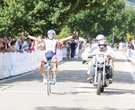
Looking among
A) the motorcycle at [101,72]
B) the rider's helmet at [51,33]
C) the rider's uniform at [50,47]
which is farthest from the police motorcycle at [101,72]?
the rider's helmet at [51,33]

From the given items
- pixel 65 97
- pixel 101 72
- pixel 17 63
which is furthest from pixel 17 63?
pixel 65 97

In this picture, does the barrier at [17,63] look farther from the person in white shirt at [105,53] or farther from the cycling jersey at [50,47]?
the person in white shirt at [105,53]

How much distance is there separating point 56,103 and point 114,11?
232ft

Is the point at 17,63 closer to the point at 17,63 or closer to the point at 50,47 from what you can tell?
the point at 17,63

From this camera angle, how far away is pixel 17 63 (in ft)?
70.2

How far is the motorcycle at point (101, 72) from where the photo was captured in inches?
530

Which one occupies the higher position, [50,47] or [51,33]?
[51,33]

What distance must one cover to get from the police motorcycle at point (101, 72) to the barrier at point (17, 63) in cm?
581

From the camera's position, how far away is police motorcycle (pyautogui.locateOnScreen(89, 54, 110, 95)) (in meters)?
13.5

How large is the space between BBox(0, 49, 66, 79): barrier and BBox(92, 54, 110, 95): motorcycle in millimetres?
5823

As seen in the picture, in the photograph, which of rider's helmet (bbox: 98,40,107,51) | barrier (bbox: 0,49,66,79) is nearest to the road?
rider's helmet (bbox: 98,40,107,51)

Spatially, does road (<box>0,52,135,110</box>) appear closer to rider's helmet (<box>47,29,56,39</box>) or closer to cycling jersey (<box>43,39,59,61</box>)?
cycling jersey (<box>43,39,59,61</box>)

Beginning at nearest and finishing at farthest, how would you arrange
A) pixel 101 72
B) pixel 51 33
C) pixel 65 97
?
pixel 65 97 < pixel 101 72 < pixel 51 33

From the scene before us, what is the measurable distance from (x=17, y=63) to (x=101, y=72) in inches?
332
